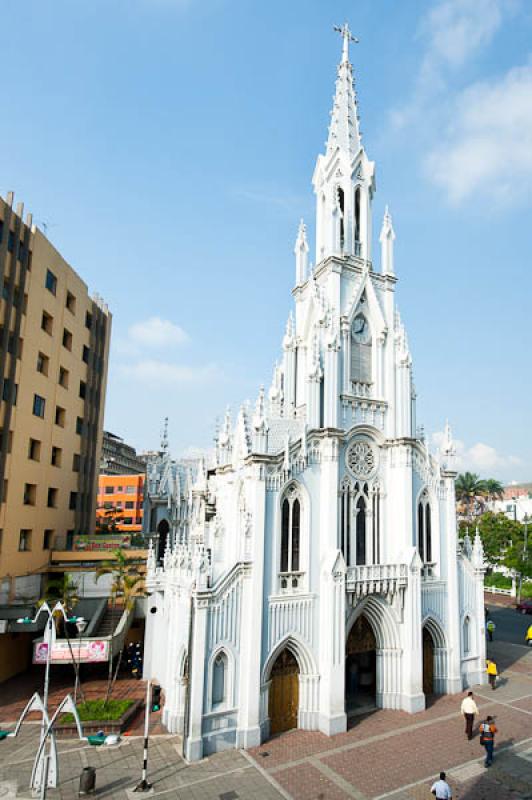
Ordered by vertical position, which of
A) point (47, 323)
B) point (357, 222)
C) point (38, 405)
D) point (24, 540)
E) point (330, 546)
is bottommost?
point (24, 540)

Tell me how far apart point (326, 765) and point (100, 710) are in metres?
9.59

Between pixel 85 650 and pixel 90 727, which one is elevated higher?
pixel 85 650

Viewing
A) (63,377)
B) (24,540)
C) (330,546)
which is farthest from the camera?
(63,377)

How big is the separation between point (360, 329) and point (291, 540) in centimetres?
1112

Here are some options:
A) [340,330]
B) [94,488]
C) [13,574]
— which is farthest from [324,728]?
[94,488]

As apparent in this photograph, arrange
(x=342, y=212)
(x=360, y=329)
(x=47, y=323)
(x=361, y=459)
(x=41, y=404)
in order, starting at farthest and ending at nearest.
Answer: (x=47, y=323), (x=41, y=404), (x=342, y=212), (x=360, y=329), (x=361, y=459)

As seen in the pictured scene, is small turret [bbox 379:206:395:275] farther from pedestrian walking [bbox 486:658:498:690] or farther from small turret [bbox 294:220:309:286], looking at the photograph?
pedestrian walking [bbox 486:658:498:690]

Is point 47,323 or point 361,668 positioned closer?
point 361,668

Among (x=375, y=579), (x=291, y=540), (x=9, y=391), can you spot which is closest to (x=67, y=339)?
(x=9, y=391)

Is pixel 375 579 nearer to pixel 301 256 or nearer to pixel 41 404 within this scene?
pixel 301 256

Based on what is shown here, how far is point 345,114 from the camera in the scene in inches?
1109

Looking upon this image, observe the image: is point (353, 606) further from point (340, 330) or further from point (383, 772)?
point (340, 330)

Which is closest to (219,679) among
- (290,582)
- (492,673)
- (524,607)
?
(290,582)

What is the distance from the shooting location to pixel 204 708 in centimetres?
1817
